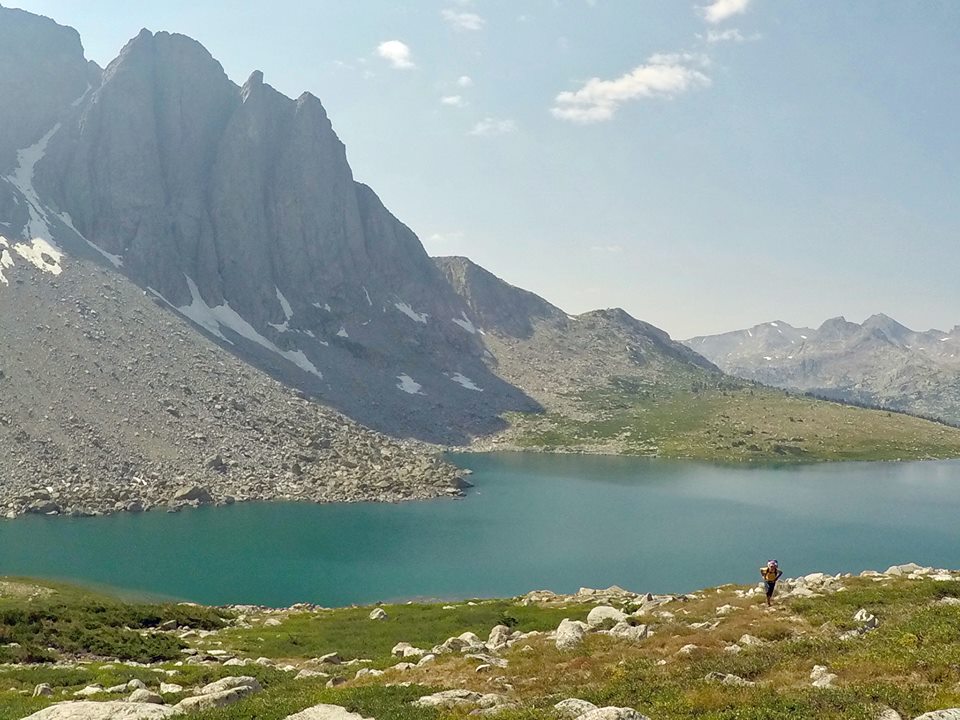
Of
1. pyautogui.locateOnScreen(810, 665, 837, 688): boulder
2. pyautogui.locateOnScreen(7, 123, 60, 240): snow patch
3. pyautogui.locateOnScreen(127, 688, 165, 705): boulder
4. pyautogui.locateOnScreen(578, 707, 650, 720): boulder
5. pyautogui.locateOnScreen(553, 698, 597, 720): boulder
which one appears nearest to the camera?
pyautogui.locateOnScreen(578, 707, 650, 720): boulder

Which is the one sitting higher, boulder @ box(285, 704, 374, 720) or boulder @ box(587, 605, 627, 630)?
boulder @ box(285, 704, 374, 720)

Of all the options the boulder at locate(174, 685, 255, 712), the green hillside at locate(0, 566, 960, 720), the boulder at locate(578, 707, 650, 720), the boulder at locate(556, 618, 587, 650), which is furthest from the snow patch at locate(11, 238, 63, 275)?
the boulder at locate(578, 707, 650, 720)

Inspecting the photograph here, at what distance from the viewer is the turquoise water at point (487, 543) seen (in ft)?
254

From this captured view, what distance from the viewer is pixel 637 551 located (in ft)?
310

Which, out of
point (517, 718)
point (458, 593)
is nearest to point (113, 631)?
point (517, 718)

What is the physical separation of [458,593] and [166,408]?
→ 279ft

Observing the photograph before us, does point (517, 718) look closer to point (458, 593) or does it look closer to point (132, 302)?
point (458, 593)

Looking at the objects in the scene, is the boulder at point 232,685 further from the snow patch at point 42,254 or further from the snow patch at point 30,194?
the snow patch at point 30,194

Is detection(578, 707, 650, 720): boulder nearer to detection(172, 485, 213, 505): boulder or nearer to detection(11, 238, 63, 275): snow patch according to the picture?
detection(172, 485, 213, 505): boulder

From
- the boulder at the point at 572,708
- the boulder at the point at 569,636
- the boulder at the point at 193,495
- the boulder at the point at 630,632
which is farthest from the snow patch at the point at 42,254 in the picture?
the boulder at the point at 572,708

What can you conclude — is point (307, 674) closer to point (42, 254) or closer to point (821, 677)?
point (821, 677)

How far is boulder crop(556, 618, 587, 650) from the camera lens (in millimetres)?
25625

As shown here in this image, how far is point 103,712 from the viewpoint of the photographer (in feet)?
52.6

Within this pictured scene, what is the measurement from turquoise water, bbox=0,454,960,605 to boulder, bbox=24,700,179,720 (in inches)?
2225
